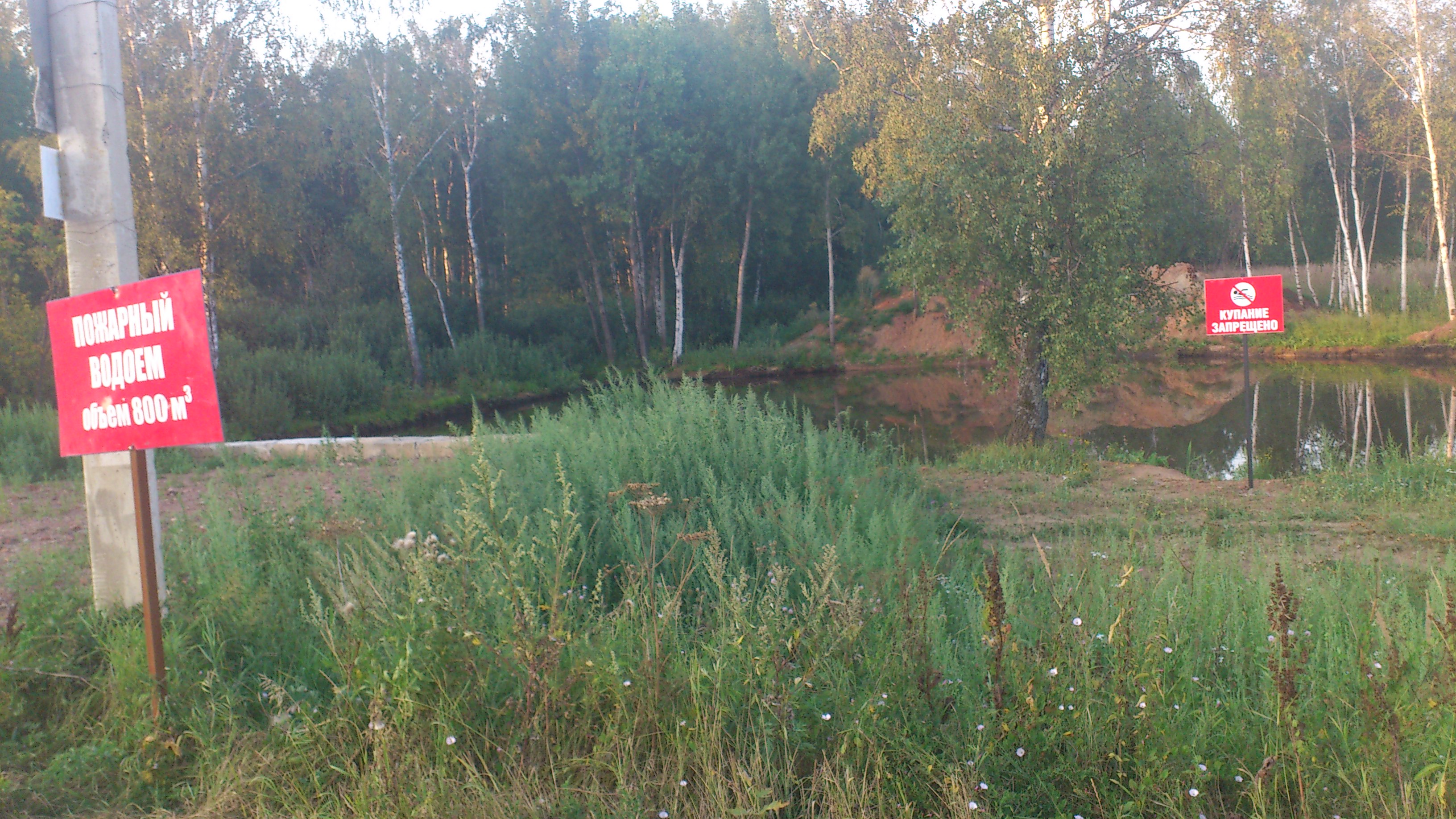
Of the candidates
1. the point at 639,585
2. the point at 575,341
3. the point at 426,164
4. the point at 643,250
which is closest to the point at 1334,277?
the point at 643,250

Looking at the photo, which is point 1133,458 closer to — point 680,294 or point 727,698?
point 727,698

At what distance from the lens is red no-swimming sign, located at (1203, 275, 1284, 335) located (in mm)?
10992

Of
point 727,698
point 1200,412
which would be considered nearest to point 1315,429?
point 1200,412

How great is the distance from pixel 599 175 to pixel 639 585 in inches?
1175

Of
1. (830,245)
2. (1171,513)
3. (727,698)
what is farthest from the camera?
(830,245)

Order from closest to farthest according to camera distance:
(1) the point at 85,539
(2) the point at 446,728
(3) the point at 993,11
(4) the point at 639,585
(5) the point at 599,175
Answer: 1. (2) the point at 446,728
2. (4) the point at 639,585
3. (1) the point at 85,539
4. (3) the point at 993,11
5. (5) the point at 599,175

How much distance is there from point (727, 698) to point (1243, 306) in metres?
10.3

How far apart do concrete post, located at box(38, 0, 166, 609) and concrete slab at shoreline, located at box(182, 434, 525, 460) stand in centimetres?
471

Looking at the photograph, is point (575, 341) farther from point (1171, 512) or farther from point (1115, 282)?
point (1171, 512)

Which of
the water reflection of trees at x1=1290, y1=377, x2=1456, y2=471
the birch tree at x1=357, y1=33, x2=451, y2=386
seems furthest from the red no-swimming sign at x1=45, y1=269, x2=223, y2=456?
the birch tree at x1=357, y1=33, x2=451, y2=386

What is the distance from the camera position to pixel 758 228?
4219 centimetres

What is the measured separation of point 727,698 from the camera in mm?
3357

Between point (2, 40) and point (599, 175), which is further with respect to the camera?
point (599, 175)

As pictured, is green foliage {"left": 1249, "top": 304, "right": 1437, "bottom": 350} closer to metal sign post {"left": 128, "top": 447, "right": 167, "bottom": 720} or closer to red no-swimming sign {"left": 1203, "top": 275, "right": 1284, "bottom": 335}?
red no-swimming sign {"left": 1203, "top": 275, "right": 1284, "bottom": 335}
